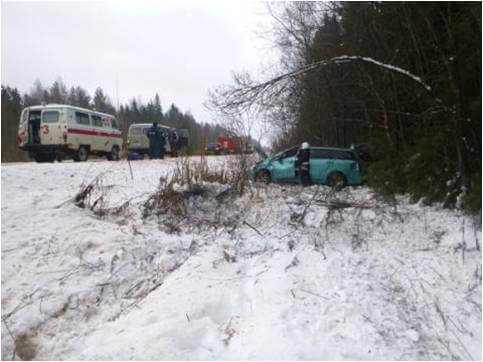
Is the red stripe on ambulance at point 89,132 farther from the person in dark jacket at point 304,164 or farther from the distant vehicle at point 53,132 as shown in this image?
the person in dark jacket at point 304,164

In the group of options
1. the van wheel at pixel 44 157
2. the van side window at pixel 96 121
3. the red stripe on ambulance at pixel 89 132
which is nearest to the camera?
the red stripe on ambulance at pixel 89 132

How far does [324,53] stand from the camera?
11.4 meters

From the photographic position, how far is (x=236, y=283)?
4.27 m

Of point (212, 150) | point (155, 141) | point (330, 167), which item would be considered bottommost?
point (330, 167)

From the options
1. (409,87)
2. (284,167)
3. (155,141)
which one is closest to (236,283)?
(409,87)

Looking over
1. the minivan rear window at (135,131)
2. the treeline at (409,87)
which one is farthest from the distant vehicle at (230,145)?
the minivan rear window at (135,131)

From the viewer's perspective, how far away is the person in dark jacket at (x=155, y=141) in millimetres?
16125

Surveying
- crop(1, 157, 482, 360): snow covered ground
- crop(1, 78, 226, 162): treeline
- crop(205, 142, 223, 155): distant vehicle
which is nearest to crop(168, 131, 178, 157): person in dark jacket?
crop(1, 78, 226, 162): treeline

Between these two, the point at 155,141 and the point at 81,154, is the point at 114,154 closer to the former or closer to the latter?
the point at 155,141

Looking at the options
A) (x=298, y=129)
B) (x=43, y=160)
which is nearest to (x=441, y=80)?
(x=298, y=129)

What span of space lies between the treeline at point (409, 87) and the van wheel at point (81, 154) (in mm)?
8203

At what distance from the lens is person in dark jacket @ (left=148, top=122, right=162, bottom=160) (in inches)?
635

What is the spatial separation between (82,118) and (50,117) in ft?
4.11

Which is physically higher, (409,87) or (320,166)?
(409,87)
